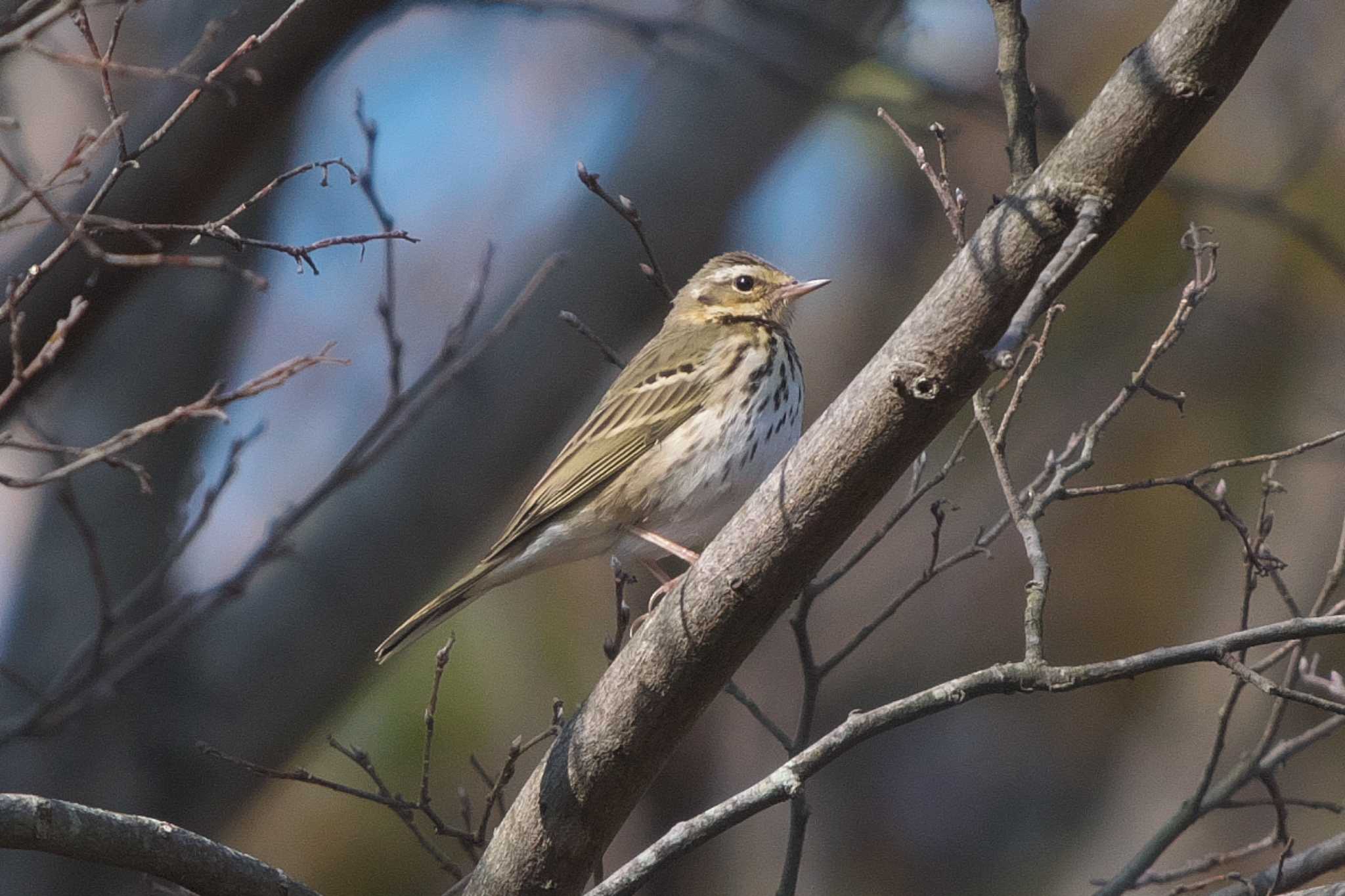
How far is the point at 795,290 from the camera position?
6.54m

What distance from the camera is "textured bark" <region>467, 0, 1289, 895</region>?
3119 millimetres

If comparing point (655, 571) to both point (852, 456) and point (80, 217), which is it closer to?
point (852, 456)

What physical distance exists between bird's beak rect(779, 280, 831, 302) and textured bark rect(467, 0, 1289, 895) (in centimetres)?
275

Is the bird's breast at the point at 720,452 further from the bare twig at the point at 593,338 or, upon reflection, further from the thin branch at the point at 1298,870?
the thin branch at the point at 1298,870

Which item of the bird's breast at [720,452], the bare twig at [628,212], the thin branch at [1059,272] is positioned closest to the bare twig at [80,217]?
the bare twig at [628,212]

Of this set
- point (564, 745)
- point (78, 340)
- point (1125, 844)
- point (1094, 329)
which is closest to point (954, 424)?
point (1094, 329)

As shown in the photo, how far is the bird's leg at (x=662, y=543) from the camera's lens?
557 centimetres

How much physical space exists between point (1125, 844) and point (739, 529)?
20.2ft

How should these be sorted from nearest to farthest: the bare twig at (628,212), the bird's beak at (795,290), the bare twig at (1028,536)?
the bare twig at (1028,536) → the bare twig at (628,212) → the bird's beak at (795,290)

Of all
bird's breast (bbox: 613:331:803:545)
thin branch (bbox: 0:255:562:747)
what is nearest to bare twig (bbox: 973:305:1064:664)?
bird's breast (bbox: 613:331:803:545)

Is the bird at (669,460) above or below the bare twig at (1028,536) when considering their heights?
above

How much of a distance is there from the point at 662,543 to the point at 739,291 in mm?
1532

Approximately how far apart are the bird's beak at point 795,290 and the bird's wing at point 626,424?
40 centimetres

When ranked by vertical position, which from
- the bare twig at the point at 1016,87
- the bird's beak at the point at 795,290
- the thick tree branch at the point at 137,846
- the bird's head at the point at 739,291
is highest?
the bird's head at the point at 739,291
